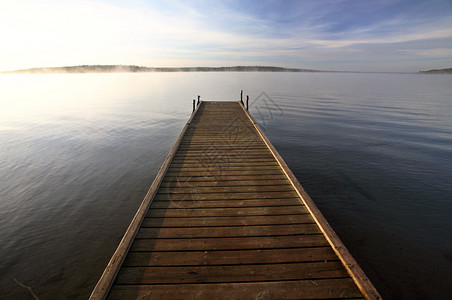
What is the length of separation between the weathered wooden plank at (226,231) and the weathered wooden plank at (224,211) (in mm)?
507

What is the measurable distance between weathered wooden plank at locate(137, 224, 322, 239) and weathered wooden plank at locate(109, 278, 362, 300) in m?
1.21

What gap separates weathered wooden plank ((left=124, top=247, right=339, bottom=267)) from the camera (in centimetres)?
429

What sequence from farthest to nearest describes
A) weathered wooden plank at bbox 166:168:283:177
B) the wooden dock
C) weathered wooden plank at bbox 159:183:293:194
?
weathered wooden plank at bbox 166:168:283:177 → weathered wooden plank at bbox 159:183:293:194 → the wooden dock

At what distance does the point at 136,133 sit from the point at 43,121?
12391 mm

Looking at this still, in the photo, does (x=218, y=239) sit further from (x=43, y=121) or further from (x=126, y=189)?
(x=43, y=121)

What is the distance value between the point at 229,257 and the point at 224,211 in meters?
1.56

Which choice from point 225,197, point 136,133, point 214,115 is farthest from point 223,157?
point 136,133

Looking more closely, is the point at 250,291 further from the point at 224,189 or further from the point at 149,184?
the point at 149,184

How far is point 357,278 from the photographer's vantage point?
3.83m

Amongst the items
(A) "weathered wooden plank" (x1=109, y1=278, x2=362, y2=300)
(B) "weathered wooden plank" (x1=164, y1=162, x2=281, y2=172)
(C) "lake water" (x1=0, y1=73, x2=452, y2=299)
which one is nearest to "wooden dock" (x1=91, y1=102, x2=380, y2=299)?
(A) "weathered wooden plank" (x1=109, y1=278, x2=362, y2=300)

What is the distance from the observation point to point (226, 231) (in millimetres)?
5141

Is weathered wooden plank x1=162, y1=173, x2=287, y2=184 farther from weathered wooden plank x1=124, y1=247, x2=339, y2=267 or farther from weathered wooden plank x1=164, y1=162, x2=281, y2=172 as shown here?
weathered wooden plank x1=124, y1=247, x2=339, y2=267

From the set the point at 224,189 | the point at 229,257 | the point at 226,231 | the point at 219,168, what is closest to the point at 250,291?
the point at 229,257

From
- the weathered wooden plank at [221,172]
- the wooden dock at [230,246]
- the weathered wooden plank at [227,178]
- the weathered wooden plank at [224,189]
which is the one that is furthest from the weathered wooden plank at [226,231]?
the weathered wooden plank at [221,172]
